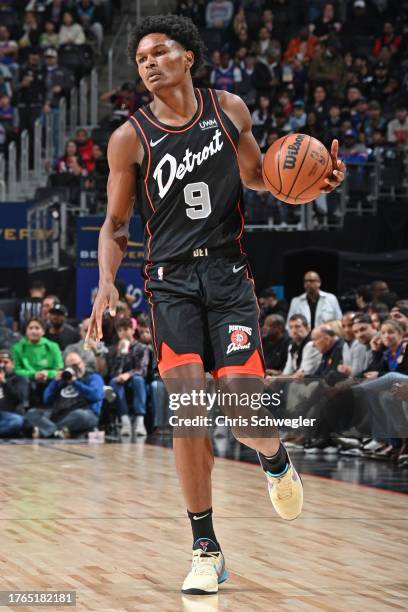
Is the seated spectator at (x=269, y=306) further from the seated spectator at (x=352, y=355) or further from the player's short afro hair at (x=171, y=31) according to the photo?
the player's short afro hair at (x=171, y=31)

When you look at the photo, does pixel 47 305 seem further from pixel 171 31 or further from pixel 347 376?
pixel 171 31

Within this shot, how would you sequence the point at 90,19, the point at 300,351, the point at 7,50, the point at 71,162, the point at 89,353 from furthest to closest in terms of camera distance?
the point at 90,19 → the point at 7,50 → the point at 71,162 → the point at 89,353 → the point at 300,351

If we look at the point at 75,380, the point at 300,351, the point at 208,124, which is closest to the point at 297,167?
the point at 208,124

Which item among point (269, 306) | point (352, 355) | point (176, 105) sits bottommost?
point (352, 355)

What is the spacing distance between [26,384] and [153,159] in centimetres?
825

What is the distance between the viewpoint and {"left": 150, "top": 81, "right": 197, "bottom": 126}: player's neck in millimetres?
5070

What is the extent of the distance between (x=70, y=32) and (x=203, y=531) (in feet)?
59.3

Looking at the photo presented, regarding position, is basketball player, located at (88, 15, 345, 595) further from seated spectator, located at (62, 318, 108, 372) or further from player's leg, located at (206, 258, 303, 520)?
seated spectator, located at (62, 318, 108, 372)

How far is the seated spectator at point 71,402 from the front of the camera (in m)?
12.8

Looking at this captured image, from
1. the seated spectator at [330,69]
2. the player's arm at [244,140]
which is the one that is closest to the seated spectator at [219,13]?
the seated spectator at [330,69]

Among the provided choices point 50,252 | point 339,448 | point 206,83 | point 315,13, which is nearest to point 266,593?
point 339,448

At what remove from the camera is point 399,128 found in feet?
57.7

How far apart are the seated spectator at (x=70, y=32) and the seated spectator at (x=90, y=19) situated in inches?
16.9

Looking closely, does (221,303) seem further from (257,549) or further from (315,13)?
(315,13)
